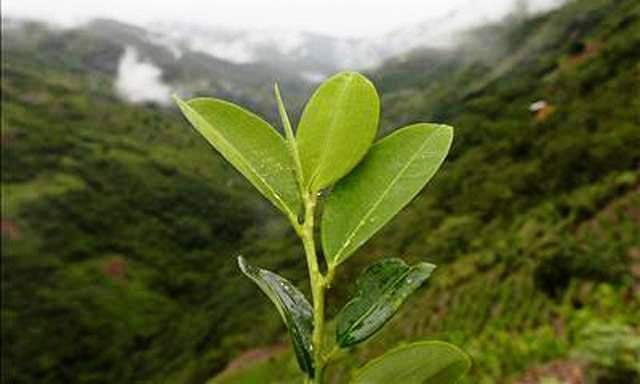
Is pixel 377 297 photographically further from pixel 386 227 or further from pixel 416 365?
pixel 386 227

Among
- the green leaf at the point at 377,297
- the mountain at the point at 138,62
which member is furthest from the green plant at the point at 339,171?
the mountain at the point at 138,62

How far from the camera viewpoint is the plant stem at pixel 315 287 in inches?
17.4

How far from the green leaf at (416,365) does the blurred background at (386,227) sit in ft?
0.38

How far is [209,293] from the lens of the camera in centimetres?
6938

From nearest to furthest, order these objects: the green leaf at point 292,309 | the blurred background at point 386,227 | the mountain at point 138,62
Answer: the green leaf at point 292,309, the blurred background at point 386,227, the mountain at point 138,62

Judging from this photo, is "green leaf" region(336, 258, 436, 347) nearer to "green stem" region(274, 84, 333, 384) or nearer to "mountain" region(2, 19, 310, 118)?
"green stem" region(274, 84, 333, 384)

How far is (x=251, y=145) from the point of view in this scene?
0.51 metres

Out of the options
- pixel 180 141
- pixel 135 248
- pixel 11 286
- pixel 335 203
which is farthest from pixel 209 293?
pixel 335 203

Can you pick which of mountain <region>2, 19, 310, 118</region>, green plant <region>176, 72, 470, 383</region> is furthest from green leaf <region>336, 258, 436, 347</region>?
mountain <region>2, 19, 310, 118</region>

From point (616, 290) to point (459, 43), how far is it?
102378 mm

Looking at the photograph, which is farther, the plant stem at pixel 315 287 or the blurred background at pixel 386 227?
the blurred background at pixel 386 227

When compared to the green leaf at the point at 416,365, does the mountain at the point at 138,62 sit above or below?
above

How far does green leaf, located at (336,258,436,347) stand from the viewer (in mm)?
461

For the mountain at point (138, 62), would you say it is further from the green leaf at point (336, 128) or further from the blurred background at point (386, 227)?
the green leaf at point (336, 128)
